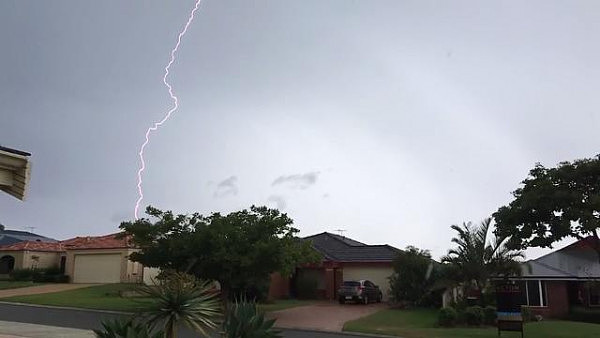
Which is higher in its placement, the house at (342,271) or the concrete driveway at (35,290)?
the house at (342,271)

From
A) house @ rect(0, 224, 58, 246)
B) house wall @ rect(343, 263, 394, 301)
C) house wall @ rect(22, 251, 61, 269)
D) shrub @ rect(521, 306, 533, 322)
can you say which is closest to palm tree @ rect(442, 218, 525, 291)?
shrub @ rect(521, 306, 533, 322)

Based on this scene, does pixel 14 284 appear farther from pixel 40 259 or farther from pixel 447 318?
pixel 447 318

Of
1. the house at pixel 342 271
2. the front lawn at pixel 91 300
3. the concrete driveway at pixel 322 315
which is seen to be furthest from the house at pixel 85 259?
the concrete driveway at pixel 322 315

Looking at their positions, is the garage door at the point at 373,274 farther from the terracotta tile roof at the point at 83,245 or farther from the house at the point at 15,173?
the house at the point at 15,173

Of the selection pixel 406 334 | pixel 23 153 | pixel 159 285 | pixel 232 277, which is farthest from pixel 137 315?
pixel 232 277

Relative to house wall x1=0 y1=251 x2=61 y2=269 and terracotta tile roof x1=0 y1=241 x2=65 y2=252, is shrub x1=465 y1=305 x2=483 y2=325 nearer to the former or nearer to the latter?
house wall x1=0 y1=251 x2=61 y2=269

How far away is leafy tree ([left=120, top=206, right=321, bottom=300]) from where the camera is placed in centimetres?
2456

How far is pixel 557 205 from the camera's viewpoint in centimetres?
1953

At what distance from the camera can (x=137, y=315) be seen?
7703 mm

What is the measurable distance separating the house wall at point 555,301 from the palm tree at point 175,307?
1023 inches

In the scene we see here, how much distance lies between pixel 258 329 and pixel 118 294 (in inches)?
1142

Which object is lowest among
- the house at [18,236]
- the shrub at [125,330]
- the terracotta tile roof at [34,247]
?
the shrub at [125,330]

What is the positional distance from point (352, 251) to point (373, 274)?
2806mm

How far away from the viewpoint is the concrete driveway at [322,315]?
942 inches
